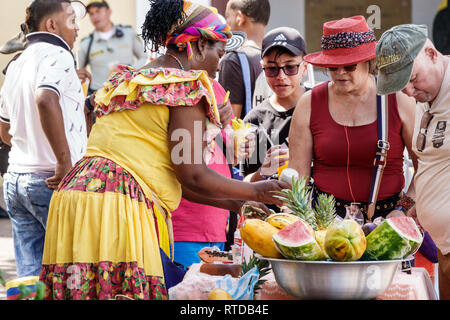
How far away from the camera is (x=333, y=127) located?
3.38 m

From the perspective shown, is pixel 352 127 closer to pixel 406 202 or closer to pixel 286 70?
pixel 406 202

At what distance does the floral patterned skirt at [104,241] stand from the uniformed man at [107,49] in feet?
19.1

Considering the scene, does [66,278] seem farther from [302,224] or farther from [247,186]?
[302,224]

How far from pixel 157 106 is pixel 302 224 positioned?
0.92m

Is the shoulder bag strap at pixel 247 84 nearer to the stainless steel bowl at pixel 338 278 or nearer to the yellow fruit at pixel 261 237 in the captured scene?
the yellow fruit at pixel 261 237

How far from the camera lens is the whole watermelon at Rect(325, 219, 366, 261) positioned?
6.28 ft

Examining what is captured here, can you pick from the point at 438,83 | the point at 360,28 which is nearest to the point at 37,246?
the point at 360,28

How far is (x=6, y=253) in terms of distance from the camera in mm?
7516

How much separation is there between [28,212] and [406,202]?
7.53 ft

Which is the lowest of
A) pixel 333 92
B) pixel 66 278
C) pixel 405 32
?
pixel 66 278

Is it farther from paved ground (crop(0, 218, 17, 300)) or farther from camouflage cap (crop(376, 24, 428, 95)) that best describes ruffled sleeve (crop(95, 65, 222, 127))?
paved ground (crop(0, 218, 17, 300))

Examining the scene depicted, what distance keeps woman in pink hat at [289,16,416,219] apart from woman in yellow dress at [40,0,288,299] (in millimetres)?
806

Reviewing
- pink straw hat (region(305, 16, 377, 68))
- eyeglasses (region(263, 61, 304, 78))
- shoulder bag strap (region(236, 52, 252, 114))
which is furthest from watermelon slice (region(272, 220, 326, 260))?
shoulder bag strap (region(236, 52, 252, 114))

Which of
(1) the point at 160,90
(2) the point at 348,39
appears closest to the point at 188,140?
(1) the point at 160,90
